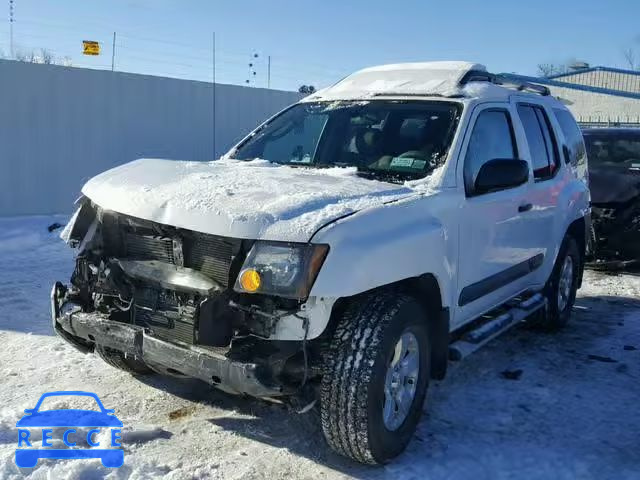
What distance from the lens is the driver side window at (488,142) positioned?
425 centimetres

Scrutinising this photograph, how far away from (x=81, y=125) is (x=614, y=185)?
26.4 ft

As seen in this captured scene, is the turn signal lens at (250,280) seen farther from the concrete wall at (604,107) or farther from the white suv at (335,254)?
the concrete wall at (604,107)

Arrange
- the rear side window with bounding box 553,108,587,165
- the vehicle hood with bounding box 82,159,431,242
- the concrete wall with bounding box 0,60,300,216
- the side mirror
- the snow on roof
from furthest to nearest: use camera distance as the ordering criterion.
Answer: the concrete wall with bounding box 0,60,300,216 < the rear side window with bounding box 553,108,587,165 < the snow on roof < the side mirror < the vehicle hood with bounding box 82,159,431,242

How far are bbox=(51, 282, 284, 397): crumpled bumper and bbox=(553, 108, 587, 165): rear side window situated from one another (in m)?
4.12

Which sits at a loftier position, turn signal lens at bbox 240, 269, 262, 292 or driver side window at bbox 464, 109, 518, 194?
driver side window at bbox 464, 109, 518, 194

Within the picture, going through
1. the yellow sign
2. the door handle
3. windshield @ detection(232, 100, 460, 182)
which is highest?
the yellow sign

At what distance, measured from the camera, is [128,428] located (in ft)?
12.5

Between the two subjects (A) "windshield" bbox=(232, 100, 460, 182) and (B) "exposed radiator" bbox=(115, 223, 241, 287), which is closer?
(B) "exposed radiator" bbox=(115, 223, 241, 287)

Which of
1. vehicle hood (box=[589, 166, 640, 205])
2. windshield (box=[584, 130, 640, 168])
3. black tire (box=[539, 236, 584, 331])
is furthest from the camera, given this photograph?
windshield (box=[584, 130, 640, 168])

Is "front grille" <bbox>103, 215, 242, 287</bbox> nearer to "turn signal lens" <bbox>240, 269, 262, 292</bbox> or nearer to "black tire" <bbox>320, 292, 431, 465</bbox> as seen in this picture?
"turn signal lens" <bbox>240, 269, 262, 292</bbox>

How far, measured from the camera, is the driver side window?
4.25 m

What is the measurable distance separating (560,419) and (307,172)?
86.4 inches

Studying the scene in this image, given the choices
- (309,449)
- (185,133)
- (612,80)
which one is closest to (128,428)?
(309,449)

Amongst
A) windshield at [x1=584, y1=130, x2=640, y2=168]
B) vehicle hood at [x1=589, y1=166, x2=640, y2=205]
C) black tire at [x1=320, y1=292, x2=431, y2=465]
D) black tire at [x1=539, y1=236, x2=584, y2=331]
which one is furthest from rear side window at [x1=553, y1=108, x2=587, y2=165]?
black tire at [x1=320, y1=292, x2=431, y2=465]
